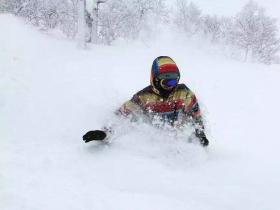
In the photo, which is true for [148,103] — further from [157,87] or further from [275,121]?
[275,121]

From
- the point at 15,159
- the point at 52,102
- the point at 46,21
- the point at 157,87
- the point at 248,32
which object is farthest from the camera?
the point at 248,32

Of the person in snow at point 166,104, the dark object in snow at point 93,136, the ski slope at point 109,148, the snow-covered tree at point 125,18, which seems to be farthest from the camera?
the snow-covered tree at point 125,18

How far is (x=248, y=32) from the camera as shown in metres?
33.5

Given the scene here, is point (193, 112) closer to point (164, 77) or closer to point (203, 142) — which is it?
point (203, 142)

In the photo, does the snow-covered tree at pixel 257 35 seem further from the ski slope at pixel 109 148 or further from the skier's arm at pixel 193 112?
the skier's arm at pixel 193 112

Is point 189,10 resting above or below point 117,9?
above

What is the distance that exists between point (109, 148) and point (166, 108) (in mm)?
834

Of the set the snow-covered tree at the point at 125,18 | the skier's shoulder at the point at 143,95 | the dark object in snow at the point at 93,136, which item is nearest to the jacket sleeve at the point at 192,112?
the skier's shoulder at the point at 143,95

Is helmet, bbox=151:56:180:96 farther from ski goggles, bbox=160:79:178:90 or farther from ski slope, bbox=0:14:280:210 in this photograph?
ski slope, bbox=0:14:280:210

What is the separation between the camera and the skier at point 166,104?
456cm

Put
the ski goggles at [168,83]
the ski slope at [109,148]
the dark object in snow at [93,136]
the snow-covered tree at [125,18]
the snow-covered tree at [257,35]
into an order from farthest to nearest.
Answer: the snow-covered tree at [257,35], the snow-covered tree at [125,18], the ski goggles at [168,83], the dark object in snow at [93,136], the ski slope at [109,148]

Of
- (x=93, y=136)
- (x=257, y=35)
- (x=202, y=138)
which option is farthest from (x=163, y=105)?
(x=257, y=35)

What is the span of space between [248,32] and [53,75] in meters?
27.9

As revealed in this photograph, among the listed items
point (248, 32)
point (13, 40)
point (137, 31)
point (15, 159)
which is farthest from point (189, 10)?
point (15, 159)
